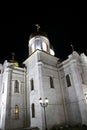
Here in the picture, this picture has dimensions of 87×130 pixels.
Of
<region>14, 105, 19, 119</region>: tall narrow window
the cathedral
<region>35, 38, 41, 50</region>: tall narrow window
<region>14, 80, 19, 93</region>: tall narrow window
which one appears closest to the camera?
the cathedral

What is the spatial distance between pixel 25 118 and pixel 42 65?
9148mm

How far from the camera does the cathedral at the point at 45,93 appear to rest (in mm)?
18312

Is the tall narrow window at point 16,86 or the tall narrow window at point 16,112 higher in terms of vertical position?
the tall narrow window at point 16,86

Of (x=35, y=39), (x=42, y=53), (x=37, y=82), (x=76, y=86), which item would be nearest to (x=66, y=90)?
(x=76, y=86)

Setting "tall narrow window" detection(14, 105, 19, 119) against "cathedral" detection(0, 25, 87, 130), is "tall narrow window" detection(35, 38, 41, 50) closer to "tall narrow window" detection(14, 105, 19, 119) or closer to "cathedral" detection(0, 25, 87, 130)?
"cathedral" detection(0, 25, 87, 130)

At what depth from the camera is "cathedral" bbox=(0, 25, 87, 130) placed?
60.1ft

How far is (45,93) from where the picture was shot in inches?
759

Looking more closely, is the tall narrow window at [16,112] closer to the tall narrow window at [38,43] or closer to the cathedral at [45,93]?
the cathedral at [45,93]

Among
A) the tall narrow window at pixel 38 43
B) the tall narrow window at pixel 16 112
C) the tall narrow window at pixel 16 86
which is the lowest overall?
the tall narrow window at pixel 16 112

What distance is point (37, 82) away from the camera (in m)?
20.2

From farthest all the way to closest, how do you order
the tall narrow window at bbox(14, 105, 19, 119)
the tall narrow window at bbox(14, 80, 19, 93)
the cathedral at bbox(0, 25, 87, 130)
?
the tall narrow window at bbox(14, 80, 19, 93) < the tall narrow window at bbox(14, 105, 19, 119) < the cathedral at bbox(0, 25, 87, 130)

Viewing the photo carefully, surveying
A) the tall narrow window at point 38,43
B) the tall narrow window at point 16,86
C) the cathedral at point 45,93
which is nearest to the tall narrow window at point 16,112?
the cathedral at point 45,93

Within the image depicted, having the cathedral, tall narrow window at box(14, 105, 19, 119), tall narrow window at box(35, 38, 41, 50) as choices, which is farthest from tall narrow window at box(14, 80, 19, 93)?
tall narrow window at box(35, 38, 41, 50)

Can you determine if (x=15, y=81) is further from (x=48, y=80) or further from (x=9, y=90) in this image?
(x=48, y=80)
